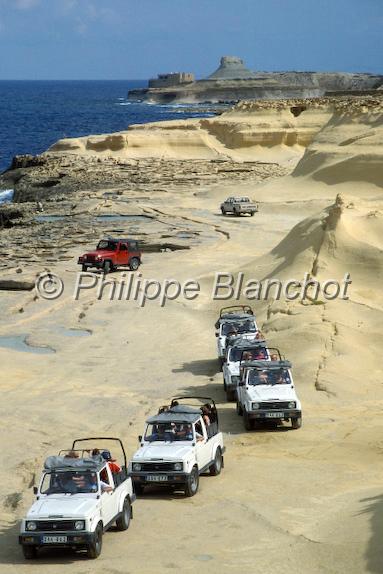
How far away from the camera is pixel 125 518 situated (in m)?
17.6

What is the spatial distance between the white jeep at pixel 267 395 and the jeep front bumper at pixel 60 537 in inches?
318

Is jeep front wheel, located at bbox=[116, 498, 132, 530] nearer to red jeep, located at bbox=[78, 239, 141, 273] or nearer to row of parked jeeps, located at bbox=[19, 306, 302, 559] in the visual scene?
row of parked jeeps, located at bbox=[19, 306, 302, 559]

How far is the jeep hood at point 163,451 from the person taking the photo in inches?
757

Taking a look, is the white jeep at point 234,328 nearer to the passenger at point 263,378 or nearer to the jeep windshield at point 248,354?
the jeep windshield at point 248,354

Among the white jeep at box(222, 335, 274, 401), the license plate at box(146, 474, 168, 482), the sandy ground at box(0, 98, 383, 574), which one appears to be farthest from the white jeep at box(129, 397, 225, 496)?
the white jeep at box(222, 335, 274, 401)

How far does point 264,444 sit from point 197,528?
5.43 m

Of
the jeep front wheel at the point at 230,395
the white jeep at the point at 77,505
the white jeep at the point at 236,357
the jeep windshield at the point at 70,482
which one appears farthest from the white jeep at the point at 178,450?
the jeep front wheel at the point at 230,395

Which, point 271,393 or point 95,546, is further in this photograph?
point 271,393

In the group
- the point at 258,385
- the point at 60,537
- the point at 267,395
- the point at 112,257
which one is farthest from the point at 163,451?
the point at 112,257

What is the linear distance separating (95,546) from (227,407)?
1027 cm

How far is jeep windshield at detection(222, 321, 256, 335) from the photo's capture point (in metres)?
30.3

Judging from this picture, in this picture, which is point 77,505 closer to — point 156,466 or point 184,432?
point 156,466

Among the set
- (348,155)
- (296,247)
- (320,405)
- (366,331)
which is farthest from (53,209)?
(320,405)

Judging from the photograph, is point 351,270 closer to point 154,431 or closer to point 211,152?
point 154,431
